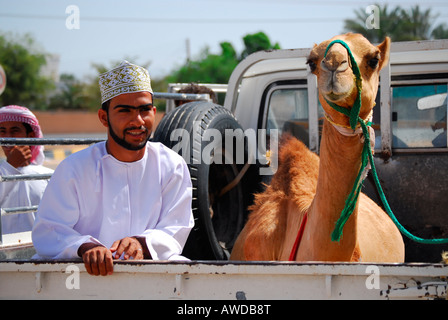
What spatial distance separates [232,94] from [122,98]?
315 cm

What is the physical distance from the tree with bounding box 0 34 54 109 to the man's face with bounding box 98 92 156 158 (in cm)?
4904

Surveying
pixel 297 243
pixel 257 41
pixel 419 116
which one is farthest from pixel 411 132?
pixel 257 41

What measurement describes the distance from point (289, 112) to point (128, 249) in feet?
11.0

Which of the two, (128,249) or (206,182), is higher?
(206,182)

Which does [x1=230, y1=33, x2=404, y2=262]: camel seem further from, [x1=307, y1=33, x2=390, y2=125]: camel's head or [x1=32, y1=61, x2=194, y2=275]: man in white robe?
[x1=32, y1=61, x2=194, y2=275]: man in white robe

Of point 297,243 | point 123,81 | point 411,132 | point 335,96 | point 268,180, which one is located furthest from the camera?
point 268,180

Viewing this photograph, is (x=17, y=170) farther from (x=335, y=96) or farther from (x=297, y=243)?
(x=335, y=96)

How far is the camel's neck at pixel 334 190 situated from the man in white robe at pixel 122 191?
731 mm

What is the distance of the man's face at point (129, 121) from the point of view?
3.17m

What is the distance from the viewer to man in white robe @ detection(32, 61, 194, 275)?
Answer: 304cm

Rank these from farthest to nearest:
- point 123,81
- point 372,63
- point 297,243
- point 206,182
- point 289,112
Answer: point 289,112 < point 206,182 < point 297,243 < point 123,81 < point 372,63

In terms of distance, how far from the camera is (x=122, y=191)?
3.19m

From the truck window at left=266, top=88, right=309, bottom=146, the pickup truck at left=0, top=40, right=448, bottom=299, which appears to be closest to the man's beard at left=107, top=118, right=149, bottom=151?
the pickup truck at left=0, top=40, right=448, bottom=299

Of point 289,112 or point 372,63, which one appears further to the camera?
point 289,112
